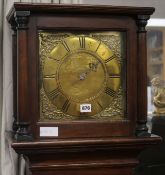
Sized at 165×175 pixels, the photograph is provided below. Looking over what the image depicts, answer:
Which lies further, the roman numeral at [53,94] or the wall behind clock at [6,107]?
the wall behind clock at [6,107]

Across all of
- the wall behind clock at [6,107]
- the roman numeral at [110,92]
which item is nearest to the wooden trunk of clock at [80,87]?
the roman numeral at [110,92]

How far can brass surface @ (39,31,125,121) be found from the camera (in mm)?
1038

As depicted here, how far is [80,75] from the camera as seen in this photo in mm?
1050

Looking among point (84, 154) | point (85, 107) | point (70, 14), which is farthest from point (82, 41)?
point (84, 154)

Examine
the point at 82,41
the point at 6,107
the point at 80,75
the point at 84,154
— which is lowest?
the point at 84,154

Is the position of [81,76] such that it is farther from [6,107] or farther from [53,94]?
[6,107]

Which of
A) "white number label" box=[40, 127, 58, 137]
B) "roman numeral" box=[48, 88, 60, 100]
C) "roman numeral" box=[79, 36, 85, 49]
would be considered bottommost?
"white number label" box=[40, 127, 58, 137]

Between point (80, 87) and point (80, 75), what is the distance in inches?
1.4

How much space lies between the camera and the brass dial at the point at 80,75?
1039 mm

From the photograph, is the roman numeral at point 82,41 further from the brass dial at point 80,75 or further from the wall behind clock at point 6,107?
the wall behind clock at point 6,107

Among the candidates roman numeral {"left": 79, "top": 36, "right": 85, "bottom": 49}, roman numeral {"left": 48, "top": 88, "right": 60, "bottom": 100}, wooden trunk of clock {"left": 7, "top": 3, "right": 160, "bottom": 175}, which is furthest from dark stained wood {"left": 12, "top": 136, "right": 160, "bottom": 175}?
roman numeral {"left": 79, "top": 36, "right": 85, "bottom": 49}

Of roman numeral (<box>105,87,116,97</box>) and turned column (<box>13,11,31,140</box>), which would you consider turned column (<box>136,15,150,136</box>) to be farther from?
turned column (<box>13,11,31,140</box>)

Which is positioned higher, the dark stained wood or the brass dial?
the brass dial

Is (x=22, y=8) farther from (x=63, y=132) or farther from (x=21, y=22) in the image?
(x=63, y=132)
